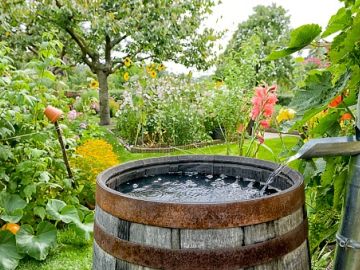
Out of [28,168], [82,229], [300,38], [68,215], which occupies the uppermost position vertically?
[300,38]

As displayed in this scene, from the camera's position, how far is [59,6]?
7.62 metres

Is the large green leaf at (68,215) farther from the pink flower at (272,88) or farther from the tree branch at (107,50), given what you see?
the tree branch at (107,50)

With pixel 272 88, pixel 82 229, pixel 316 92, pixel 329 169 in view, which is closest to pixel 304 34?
pixel 316 92

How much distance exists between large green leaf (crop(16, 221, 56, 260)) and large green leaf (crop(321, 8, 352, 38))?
6.73 feet

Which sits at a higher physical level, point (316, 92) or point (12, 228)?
point (316, 92)

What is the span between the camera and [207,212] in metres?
0.89

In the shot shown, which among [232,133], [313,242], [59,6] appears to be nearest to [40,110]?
[313,242]

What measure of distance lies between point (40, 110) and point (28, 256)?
0.90 m

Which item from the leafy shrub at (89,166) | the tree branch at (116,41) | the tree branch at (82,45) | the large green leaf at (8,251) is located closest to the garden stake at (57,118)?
the leafy shrub at (89,166)

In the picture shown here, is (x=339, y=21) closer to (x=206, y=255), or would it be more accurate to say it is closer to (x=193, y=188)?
(x=206, y=255)

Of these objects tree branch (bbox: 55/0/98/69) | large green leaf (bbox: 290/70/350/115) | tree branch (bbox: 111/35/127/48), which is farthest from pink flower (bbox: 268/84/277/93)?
tree branch (bbox: 111/35/127/48)

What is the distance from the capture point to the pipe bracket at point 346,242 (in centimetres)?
83

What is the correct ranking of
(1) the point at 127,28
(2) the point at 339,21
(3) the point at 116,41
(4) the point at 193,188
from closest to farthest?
(2) the point at 339,21 → (4) the point at 193,188 → (1) the point at 127,28 → (3) the point at 116,41

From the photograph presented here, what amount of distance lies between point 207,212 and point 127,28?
22.6 feet
